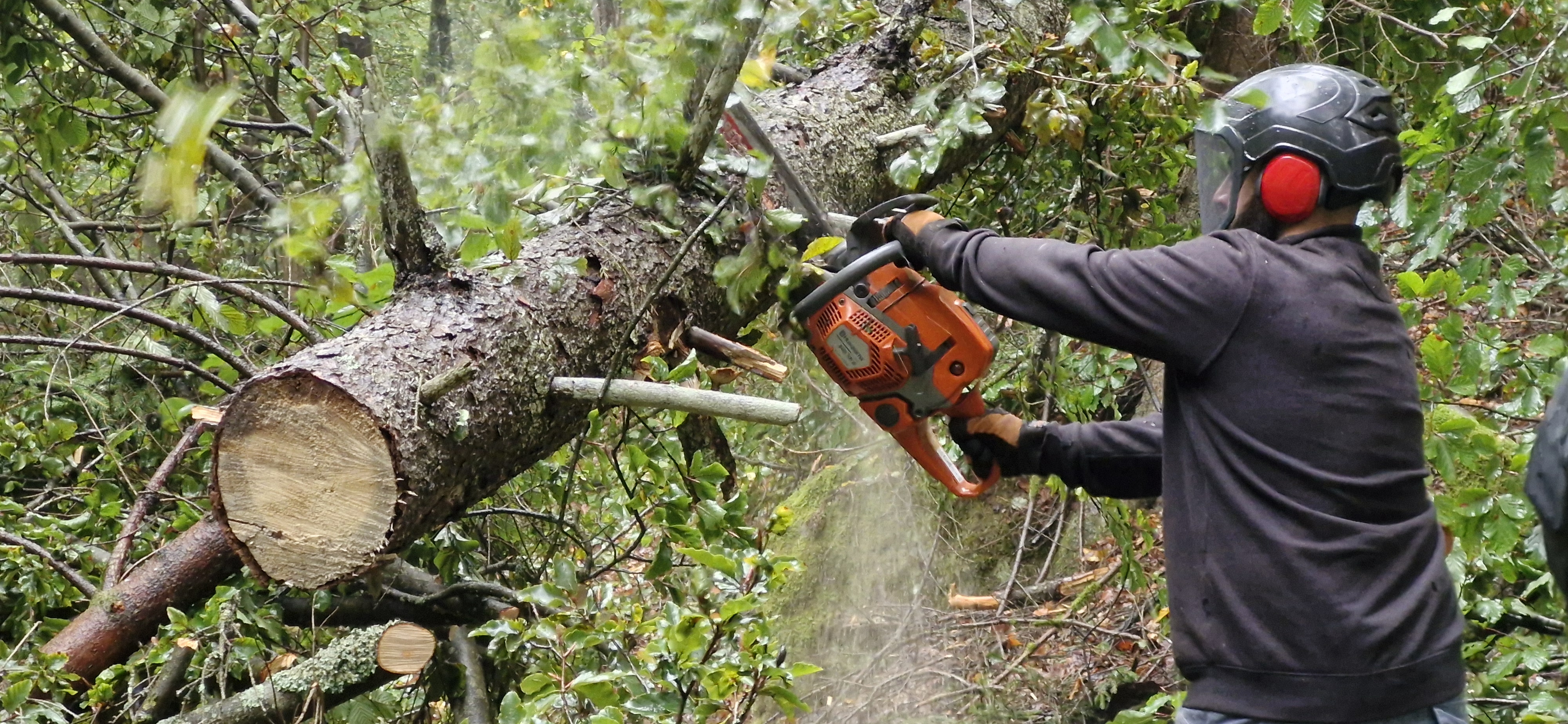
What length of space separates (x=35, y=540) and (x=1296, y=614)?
9.65 ft

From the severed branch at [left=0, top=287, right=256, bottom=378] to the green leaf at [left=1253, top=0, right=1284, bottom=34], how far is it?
2.69 metres

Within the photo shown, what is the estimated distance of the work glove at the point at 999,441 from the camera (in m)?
2.44

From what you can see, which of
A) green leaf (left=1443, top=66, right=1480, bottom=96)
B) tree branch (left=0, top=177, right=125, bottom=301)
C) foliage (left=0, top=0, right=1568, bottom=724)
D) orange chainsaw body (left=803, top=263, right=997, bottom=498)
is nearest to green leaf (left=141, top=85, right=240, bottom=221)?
foliage (left=0, top=0, right=1568, bottom=724)

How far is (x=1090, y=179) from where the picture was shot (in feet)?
11.1

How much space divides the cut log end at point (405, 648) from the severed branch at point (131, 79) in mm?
1281

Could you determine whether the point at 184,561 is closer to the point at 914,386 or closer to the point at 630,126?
the point at 630,126

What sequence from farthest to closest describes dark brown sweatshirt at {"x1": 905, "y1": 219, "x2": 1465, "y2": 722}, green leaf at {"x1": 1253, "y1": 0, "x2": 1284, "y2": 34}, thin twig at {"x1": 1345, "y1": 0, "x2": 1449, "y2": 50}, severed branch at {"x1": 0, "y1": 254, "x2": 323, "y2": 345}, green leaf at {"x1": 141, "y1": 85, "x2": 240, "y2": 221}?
thin twig at {"x1": 1345, "y1": 0, "x2": 1449, "y2": 50} → green leaf at {"x1": 1253, "y1": 0, "x2": 1284, "y2": 34} → severed branch at {"x1": 0, "y1": 254, "x2": 323, "y2": 345} → dark brown sweatshirt at {"x1": 905, "y1": 219, "x2": 1465, "y2": 722} → green leaf at {"x1": 141, "y1": 85, "x2": 240, "y2": 221}

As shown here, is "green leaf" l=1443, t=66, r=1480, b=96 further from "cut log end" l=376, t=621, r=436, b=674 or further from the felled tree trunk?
"cut log end" l=376, t=621, r=436, b=674

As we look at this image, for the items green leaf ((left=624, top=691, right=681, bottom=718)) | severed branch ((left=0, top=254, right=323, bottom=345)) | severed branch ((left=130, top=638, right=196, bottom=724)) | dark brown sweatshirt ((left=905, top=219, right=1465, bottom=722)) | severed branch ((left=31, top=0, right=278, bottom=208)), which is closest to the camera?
green leaf ((left=624, top=691, right=681, bottom=718))

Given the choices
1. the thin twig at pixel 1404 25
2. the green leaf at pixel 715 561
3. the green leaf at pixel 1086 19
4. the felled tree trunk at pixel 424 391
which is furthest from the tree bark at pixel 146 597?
the thin twig at pixel 1404 25

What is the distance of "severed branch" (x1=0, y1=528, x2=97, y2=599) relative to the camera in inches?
96.7

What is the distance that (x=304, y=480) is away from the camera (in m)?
1.78

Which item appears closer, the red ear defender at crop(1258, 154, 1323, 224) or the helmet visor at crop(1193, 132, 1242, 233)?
the red ear defender at crop(1258, 154, 1323, 224)

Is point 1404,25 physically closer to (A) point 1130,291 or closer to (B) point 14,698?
(A) point 1130,291
